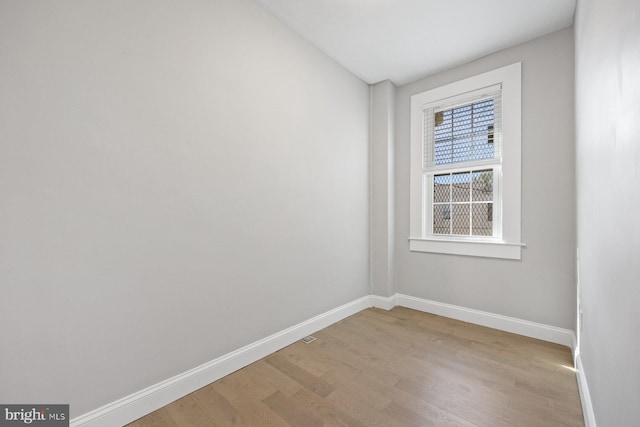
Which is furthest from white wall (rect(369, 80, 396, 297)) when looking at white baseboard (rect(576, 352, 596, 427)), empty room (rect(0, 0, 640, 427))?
white baseboard (rect(576, 352, 596, 427))

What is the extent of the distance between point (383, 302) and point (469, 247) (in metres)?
1.15

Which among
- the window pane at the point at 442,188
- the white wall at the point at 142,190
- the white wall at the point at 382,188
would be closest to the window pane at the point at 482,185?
the window pane at the point at 442,188

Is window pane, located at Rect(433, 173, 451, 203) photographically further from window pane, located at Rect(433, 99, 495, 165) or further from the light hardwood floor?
the light hardwood floor

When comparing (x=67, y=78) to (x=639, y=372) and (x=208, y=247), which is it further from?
(x=639, y=372)

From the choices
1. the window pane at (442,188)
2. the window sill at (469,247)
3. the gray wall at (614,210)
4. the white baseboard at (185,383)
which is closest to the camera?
the gray wall at (614,210)

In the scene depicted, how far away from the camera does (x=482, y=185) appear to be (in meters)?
2.82

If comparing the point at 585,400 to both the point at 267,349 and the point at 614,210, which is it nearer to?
the point at 614,210

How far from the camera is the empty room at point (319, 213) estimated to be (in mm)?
1191

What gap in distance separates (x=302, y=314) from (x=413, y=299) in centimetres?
148

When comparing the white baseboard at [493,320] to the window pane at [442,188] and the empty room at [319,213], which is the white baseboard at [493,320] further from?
the window pane at [442,188]

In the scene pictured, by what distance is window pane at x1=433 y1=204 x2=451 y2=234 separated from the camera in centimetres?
307

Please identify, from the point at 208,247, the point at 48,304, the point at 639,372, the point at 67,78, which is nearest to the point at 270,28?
the point at 67,78

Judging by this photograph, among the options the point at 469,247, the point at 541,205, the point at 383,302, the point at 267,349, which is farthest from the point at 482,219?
the point at 267,349

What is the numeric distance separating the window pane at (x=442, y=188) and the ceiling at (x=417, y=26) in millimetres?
1228
